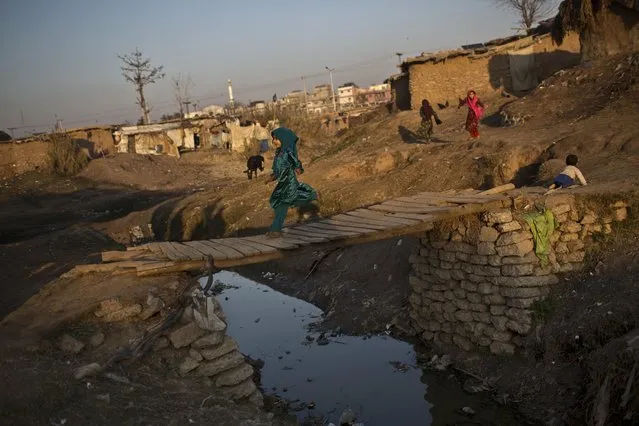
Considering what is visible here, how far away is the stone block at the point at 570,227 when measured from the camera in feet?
22.3

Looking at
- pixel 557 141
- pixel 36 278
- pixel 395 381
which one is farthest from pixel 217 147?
pixel 395 381

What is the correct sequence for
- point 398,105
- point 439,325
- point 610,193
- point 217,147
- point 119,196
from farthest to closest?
1. point 217,147
2. point 119,196
3. point 398,105
4. point 439,325
5. point 610,193

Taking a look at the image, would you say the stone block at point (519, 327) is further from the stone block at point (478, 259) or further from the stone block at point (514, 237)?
the stone block at point (514, 237)

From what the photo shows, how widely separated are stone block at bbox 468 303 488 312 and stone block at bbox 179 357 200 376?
3950 mm

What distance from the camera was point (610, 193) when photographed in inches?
265

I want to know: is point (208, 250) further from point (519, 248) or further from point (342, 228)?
point (519, 248)

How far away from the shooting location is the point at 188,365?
4.77m

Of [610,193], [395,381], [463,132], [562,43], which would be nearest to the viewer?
[610,193]

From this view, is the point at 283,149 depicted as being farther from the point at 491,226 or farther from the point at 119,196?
the point at 119,196

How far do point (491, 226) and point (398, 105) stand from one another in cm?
1441

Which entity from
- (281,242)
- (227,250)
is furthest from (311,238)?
(227,250)

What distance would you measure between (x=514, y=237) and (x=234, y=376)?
3.85m

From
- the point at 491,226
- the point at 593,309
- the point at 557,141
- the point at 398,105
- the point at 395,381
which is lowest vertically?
the point at 395,381

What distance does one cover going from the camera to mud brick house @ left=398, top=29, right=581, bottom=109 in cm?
1756
